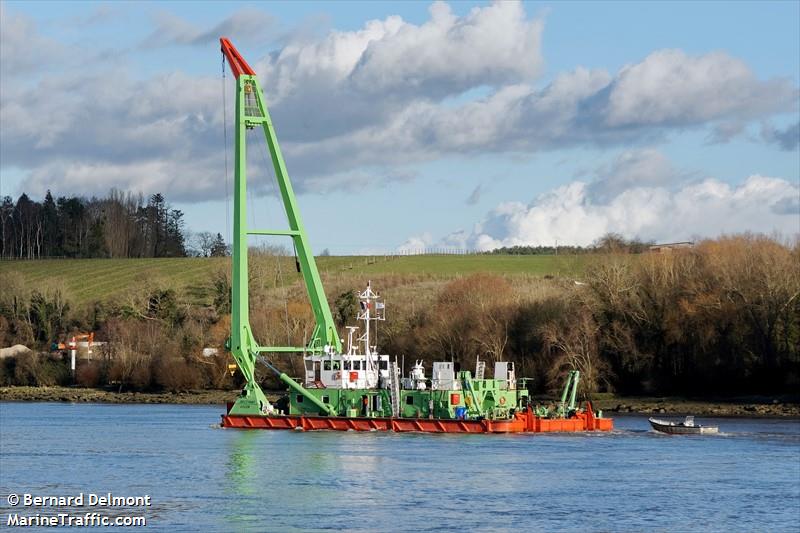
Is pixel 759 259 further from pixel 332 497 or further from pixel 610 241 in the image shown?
pixel 332 497

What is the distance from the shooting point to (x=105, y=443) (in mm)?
62469

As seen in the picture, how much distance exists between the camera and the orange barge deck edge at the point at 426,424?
62781mm

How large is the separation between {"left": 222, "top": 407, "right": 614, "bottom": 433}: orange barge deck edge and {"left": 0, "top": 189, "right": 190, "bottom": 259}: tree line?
12053 cm

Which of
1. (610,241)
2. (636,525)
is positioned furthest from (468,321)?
(636,525)

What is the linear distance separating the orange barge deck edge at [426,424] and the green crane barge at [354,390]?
0.16 ft

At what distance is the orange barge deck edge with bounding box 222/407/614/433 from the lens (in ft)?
206

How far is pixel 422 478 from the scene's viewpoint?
1884 inches

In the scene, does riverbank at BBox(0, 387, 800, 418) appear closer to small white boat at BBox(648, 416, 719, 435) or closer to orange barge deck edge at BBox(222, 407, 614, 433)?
small white boat at BBox(648, 416, 719, 435)

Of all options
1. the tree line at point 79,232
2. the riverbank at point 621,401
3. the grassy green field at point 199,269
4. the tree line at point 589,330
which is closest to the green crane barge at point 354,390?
the riverbank at point 621,401

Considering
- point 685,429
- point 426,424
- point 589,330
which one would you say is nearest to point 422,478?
point 426,424

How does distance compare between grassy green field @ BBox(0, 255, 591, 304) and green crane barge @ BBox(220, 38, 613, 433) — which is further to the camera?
grassy green field @ BBox(0, 255, 591, 304)

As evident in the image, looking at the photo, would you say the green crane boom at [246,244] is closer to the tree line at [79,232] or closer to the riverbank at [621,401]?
the riverbank at [621,401]

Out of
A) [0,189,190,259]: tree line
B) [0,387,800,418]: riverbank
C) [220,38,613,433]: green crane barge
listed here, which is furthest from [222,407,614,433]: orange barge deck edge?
[0,189,190,259]: tree line

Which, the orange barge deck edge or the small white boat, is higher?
the orange barge deck edge
